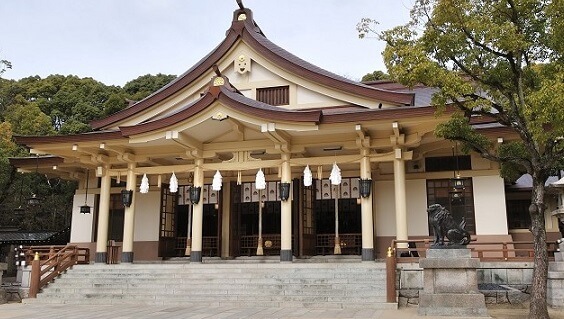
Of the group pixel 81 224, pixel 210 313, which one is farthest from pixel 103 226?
pixel 210 313

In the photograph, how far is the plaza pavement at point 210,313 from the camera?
9.60m

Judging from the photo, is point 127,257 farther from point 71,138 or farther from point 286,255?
point 286,255

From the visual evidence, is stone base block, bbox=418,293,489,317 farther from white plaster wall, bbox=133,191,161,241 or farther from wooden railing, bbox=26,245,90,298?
white plaster wall, bbox=133,191,161,241

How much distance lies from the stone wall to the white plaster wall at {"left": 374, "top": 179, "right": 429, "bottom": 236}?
3.68 m

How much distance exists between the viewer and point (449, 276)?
9.91 metres

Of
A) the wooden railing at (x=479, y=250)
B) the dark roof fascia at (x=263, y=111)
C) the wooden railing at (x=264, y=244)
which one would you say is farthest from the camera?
the wooden railing at (x=264, y=244)

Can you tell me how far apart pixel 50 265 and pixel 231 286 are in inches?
217

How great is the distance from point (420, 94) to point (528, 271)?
30.1ft

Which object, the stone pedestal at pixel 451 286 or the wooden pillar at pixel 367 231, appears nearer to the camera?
the stone pedestal at pixel 451 286

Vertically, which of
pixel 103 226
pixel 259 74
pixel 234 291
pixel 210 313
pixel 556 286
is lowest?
pixel 210 313

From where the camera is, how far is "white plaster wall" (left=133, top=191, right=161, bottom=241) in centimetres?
1822

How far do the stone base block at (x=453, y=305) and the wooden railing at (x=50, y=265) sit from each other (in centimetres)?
1001

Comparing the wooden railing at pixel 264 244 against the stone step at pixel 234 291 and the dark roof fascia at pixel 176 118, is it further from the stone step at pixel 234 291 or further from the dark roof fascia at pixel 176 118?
the dark roof fascia at pixel 176 118

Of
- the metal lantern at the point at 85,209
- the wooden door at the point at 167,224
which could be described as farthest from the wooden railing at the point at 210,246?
the metal lantern at the point at 85,209
